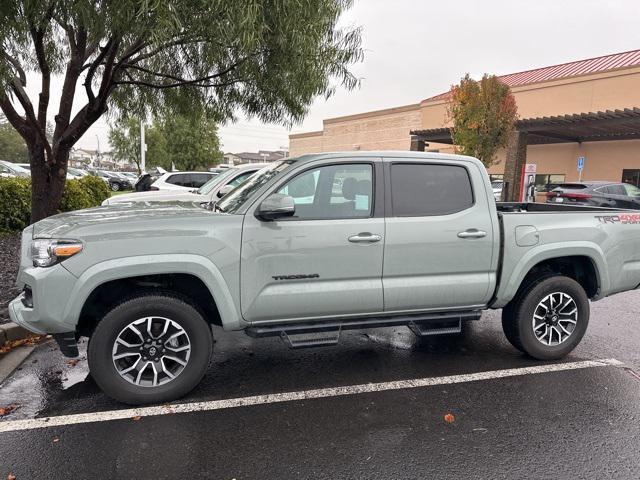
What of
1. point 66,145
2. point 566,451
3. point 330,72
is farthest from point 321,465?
point 66,145

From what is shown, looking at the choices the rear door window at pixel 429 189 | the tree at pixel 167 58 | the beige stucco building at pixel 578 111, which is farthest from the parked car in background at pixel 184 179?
the beige stucco building at pixel 578 111

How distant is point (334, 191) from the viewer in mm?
3965

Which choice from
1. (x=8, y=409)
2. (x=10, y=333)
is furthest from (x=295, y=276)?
(x=10, y=333)

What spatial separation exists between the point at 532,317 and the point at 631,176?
2151 centimetres

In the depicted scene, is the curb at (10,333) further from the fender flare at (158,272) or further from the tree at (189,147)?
the tree at (189,147)

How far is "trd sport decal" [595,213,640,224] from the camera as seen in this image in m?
4.54

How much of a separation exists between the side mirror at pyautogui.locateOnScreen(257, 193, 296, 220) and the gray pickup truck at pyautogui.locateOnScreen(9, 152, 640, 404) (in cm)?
1

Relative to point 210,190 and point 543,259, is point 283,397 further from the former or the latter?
point 210,190

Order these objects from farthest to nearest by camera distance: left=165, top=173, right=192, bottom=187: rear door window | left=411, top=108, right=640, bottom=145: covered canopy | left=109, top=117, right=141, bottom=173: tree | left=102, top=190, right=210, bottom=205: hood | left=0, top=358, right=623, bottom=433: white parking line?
left=109, top=117, right=141, bottom=173: tree → left=411, top=108, right=640, bottom=145: covered canopy → left=165, top=173, right=192, bottom=187: rear door window → left=102, top=190, right=210, bottom=205: hood → left=0, top=358, right=623, bottom=433: white parking line

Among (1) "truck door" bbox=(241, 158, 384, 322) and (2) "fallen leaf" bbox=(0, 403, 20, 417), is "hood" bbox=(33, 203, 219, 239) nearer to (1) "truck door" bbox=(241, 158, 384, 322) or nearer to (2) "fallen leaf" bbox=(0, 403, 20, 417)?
(1) "truck door" bbox=(241, 158, 384, 322)

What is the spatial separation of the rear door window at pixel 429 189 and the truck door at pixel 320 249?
18 cm

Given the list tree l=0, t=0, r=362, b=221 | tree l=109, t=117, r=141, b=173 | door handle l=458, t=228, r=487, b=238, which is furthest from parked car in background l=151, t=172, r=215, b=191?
tree l=109, t=117, r=141, b=173

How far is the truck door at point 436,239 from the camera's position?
395cm

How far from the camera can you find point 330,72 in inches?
253
